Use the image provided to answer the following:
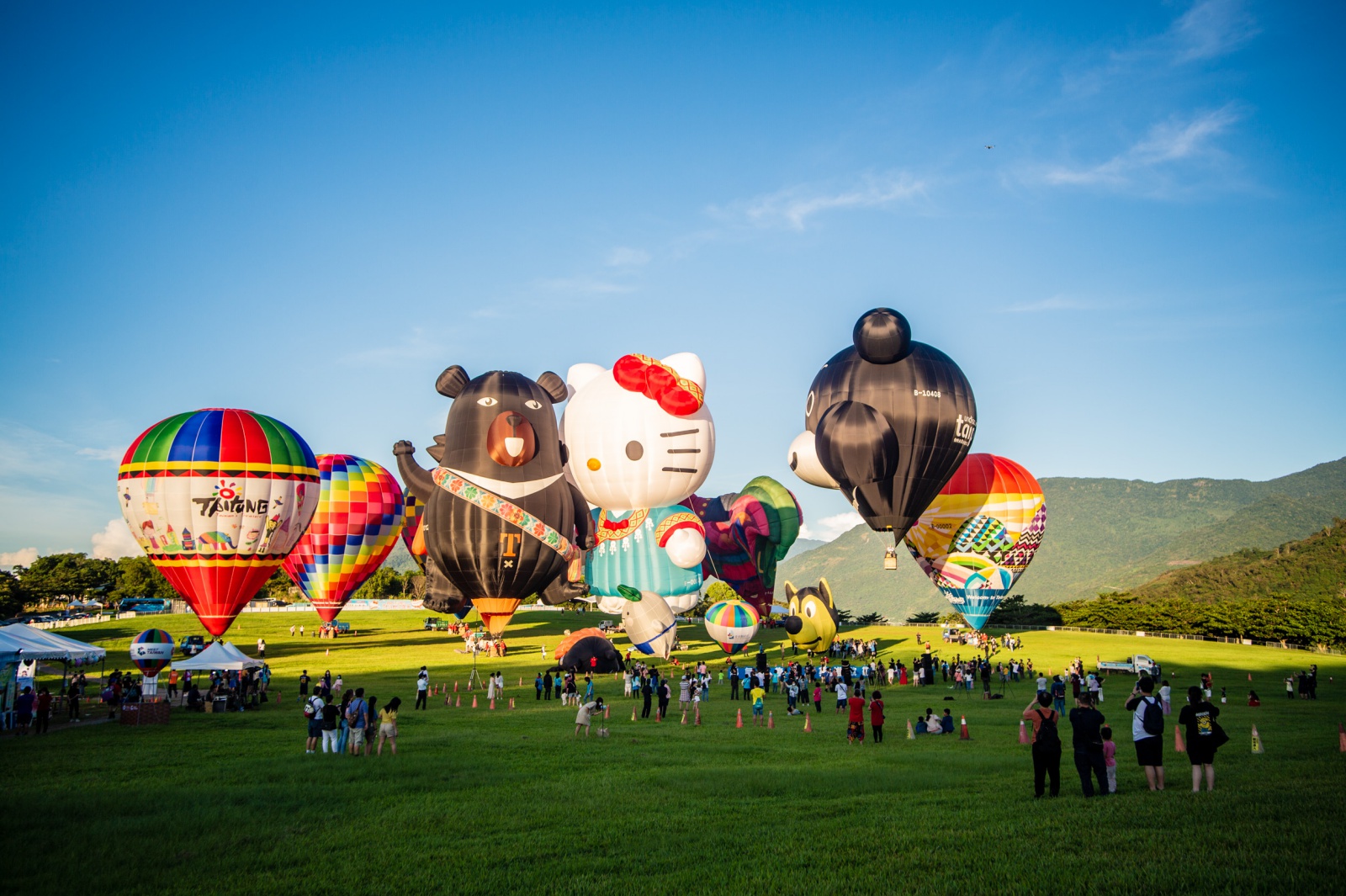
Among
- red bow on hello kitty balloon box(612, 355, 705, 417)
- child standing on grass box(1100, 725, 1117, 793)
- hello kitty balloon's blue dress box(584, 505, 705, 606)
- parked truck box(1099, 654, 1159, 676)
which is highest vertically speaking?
red bow on hello kitty balloon box(612, 355, 705, 417)

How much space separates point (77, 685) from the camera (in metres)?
24.7

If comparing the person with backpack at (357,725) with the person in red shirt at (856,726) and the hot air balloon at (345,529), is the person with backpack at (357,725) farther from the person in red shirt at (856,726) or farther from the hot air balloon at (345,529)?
the hot air balloon at (345,529)

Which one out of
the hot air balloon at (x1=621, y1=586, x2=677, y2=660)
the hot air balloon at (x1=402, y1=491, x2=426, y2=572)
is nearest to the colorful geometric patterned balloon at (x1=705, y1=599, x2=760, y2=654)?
the hot air balloon at (x1=621, y1=586, x2=677, y2=660)

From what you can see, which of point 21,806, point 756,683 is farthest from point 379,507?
point 21,806

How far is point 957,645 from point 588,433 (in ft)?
68.5

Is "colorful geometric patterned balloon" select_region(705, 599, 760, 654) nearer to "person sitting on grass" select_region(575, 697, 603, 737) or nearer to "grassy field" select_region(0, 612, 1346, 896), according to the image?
"grassy field" select_region(0, 612, 1346, 896)

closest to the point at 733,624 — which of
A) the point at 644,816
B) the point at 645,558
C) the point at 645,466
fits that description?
the point at 645,558

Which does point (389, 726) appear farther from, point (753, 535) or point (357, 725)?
point (753, 535)

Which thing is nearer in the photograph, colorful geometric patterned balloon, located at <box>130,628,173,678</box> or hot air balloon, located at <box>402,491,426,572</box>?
colorful geometric patterned balloon, located at <box>130,628,173,678</box>

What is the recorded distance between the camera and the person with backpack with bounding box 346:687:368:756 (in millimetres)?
15430

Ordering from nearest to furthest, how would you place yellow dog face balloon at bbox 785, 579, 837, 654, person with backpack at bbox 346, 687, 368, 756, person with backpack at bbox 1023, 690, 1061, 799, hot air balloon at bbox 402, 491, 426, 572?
person with backpack at bbox 1023, 690, 1061, 799
person with backpack at bbox 346, 687, 368, 756
yellow dog face balloon at bbox 785, 579, 837, 654
hot air balloon at bbox 402, 491, 426, 572

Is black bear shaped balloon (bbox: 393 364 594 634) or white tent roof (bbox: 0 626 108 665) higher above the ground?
black bear shaped balloon (bbox: 393 364 594 634)

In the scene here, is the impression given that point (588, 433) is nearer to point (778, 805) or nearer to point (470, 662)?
point (470, 662)

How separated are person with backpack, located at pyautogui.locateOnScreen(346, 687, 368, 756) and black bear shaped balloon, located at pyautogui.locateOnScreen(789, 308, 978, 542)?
21625 millimetres
